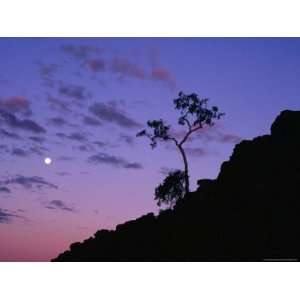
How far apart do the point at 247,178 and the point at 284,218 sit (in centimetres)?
430

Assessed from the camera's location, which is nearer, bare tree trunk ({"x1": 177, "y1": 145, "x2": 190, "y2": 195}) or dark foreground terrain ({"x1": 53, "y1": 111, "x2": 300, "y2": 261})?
dark foreground terrain ({"x1": 53, "y1": 111, "x2": 300, "y2": 261})

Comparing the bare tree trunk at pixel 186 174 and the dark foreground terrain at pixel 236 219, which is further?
the bare tree trunk at pixel 186 174

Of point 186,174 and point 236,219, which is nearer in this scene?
point 236,219

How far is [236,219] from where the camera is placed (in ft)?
95.6

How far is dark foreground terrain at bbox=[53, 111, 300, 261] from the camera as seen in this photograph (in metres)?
27.6

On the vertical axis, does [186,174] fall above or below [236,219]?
above

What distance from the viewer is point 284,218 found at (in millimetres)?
27859

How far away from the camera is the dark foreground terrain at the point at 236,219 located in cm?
2756
